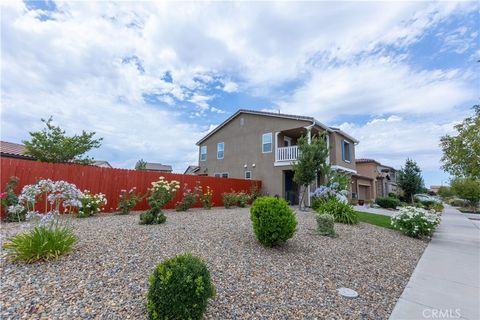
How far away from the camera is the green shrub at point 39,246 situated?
373 centimetres

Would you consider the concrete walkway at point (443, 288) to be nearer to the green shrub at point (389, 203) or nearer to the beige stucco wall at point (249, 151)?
the beige stucco wall at point (249, 151)

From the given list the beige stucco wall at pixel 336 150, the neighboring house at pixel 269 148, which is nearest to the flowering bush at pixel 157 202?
the neighboring house at pixel 269 148

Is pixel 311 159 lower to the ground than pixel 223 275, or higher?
higher

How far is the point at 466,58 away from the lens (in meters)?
9.16

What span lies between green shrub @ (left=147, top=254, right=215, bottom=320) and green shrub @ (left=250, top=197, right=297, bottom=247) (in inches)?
111

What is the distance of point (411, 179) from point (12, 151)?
120ft

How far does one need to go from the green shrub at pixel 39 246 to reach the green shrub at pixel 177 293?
2548mm

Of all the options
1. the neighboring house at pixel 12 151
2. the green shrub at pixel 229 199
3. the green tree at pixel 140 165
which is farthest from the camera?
the green tree at pixel 140 165

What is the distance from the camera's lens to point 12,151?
15.7 meters

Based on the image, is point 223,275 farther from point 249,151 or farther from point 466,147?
point 249,151

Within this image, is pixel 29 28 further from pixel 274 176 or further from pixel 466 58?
pixel 466 58

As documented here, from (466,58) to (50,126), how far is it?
21.7 meters

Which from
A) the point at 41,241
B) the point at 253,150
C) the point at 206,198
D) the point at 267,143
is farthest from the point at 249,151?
the point at 41,241

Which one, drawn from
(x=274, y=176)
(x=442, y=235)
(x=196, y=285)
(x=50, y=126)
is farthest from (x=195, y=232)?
(x=50, y=126)
